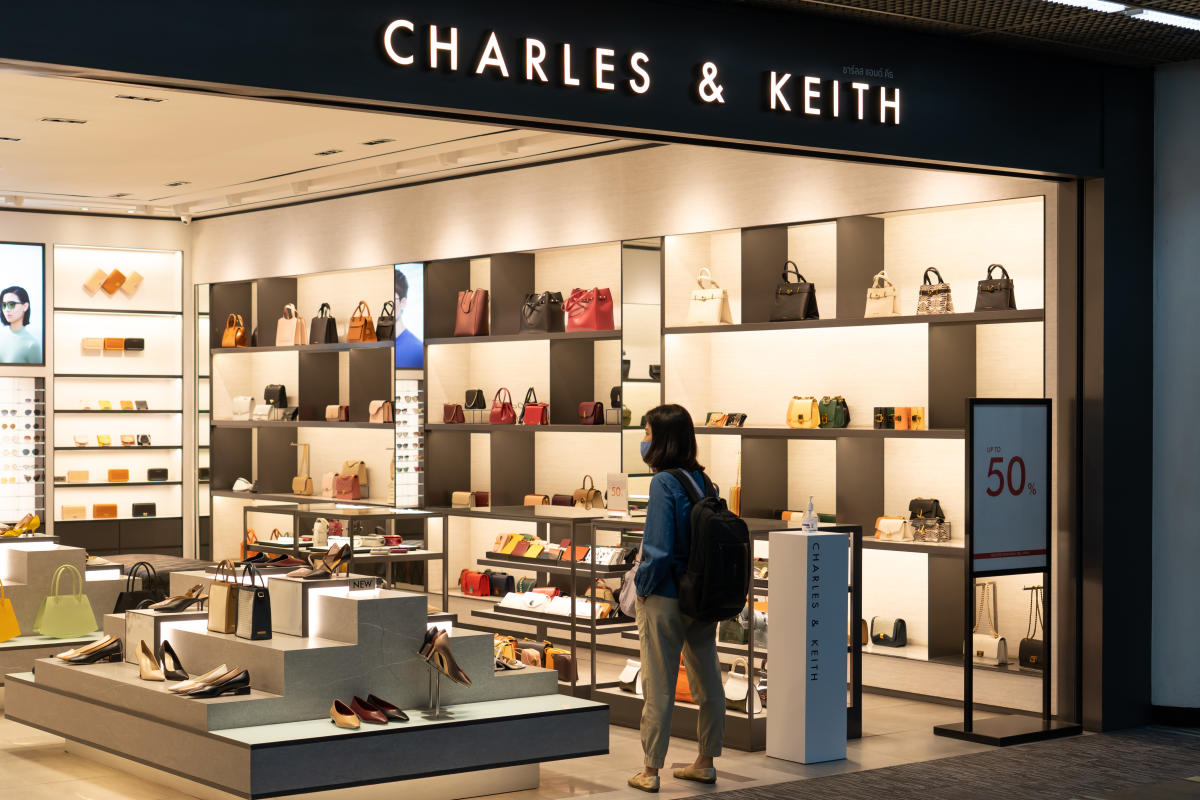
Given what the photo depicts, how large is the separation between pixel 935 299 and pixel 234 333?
284 inches

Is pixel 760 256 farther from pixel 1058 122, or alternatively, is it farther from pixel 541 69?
pixel 541 69

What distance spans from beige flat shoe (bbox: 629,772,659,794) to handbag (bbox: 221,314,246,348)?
8.15 metres

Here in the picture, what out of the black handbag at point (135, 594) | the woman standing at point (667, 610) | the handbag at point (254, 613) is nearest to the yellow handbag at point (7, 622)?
the black handbag at point (135, 594)

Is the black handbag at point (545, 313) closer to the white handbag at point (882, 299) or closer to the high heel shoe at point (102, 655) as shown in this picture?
the white handbag at point (882, 299)

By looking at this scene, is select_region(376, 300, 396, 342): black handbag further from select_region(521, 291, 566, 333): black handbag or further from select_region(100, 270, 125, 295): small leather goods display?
select_region(100, 270, 125, 295): small leather goods display

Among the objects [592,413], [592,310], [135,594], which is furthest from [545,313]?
[135,594]

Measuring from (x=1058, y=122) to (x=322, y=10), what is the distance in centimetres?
364

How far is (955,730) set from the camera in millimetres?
6758

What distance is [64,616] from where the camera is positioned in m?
7.38

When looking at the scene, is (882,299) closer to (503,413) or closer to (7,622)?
(503,413)

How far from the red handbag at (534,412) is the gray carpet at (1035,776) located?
4.36 m

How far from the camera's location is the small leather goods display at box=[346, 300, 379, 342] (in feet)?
37.3

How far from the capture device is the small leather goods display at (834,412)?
8250 mm

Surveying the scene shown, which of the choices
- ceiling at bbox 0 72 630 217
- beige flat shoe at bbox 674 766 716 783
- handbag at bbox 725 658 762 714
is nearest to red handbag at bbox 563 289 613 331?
ceiling at bbox 0 72 630 217
